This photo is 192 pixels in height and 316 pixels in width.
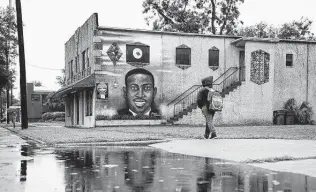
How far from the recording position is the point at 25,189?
19.1ft

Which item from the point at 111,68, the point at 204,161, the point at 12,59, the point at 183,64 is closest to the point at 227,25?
the point at 183,64

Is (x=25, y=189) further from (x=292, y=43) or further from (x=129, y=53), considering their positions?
(x=292, y=43)

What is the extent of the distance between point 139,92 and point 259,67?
829 centimetres

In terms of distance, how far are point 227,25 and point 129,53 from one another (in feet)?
68.3

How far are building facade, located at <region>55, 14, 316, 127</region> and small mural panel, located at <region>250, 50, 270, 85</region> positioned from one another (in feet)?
0.22

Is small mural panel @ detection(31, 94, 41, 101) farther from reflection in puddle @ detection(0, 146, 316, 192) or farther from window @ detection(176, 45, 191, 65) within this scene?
reflection in puddle @ detection(0, 146, 316, 192)

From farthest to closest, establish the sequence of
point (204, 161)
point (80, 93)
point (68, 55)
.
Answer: point (68, 55) → point (80, 93) → point (204, 161)

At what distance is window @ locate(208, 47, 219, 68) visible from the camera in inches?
1284

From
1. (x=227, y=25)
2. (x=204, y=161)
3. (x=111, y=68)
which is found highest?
(x=227, y=25)

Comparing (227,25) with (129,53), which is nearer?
(129,53)

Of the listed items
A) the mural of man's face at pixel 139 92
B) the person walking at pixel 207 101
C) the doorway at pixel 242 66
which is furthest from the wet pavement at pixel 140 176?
the doorway at pixel 242 66

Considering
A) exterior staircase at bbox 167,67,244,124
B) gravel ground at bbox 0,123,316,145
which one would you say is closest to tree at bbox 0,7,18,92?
exterior staircase at bbox 167,67,244,124

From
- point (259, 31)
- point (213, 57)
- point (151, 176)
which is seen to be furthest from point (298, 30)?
point (151, 176)

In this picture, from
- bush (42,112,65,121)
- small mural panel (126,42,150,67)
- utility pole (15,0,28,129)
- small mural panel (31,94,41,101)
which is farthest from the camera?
small mural panel (31,94,41,101)
